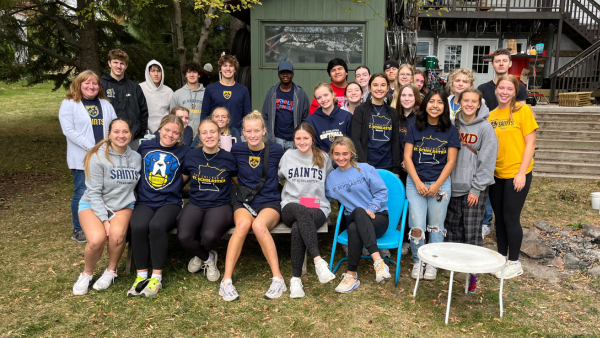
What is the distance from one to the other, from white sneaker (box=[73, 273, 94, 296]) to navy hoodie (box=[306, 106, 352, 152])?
237 centimetres

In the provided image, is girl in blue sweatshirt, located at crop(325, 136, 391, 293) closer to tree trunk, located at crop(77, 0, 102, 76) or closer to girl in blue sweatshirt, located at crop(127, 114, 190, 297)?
girl in blue sweatshirt, located at crop(127, 114, 190, 297)

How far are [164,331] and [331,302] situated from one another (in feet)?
4.13

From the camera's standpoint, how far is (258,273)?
13.4 ft

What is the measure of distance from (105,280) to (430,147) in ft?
9.61

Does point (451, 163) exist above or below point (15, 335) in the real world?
above

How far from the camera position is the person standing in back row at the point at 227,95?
16.5 feet

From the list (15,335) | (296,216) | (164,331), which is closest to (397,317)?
(296,216)

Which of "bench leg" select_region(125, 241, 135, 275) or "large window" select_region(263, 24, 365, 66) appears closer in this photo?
"bench leg" select_region(125, 241, 135, 275)

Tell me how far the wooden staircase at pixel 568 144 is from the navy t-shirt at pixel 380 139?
4813mm

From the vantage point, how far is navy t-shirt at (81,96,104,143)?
4.51 meters

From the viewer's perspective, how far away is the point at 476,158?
375cm

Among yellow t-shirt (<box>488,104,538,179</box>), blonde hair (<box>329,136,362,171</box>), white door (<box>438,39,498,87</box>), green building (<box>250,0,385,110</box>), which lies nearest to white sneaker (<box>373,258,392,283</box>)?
blonde hair (<box>329,136,362,171</box>)


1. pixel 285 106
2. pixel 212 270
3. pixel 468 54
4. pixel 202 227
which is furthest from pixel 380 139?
pixel 468 54

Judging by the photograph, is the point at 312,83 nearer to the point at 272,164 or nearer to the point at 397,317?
the point at 272,164
